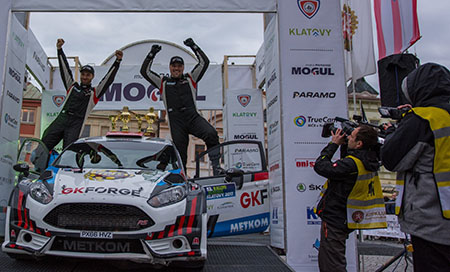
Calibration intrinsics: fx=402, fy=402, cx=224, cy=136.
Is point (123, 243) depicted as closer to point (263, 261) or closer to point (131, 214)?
point (131, 214)

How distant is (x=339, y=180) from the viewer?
4.25 m

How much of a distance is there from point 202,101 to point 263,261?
8.49 m

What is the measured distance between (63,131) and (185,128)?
217 centimetres


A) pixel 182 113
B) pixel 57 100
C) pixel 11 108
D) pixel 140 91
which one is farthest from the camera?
pixel 140 91

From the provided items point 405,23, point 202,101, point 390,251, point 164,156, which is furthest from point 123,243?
point 202,101

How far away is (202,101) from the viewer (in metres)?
12.7

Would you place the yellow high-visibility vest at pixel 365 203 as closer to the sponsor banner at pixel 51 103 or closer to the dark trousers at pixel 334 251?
the dark trousers at pixel 334 251

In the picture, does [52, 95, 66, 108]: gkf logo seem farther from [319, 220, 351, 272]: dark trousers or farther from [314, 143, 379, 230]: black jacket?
[319, 220, 351, 272]: dark trousers

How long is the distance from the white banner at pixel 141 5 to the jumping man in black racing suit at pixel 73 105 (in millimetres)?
985

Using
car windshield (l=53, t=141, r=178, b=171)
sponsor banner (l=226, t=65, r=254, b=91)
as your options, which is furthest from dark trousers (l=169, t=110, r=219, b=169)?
sponsor banner (l=226, t=65, r=254, b=91)

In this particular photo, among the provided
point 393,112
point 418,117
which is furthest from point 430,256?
point 393,112

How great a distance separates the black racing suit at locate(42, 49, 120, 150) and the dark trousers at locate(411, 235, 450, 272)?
19.0 ft

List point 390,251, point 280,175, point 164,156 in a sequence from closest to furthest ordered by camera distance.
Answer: point 164,156 < point 280,175 < point 390,251

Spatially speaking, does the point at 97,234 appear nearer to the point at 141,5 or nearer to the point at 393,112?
the point at 393,112
